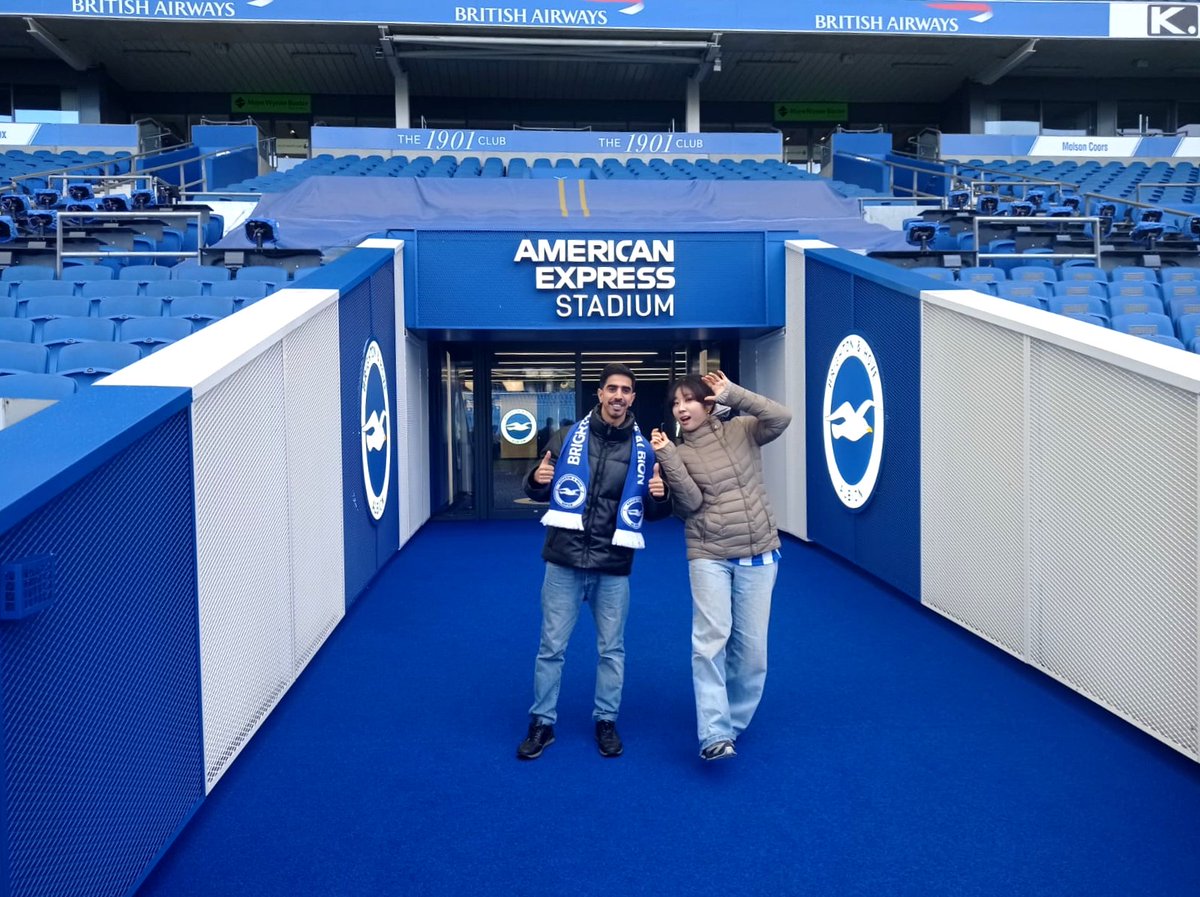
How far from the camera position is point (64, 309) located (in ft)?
24.3

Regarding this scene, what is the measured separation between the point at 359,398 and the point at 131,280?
9.84 feet

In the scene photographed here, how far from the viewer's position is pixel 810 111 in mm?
28703

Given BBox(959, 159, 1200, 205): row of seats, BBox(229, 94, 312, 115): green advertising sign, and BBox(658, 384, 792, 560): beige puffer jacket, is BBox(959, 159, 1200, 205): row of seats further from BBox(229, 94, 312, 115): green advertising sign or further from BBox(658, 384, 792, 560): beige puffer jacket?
BBox(229, 94, 312, 115): green advertising sign

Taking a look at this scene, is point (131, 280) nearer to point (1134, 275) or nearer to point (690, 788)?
point (690, 788)

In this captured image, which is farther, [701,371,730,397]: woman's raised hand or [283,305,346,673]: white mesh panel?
[283,305,346,673]: white mesh panel

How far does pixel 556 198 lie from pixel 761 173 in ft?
20.9

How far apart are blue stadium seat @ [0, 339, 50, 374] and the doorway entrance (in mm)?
5782

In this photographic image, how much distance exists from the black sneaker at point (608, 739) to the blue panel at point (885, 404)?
3022 millimetres

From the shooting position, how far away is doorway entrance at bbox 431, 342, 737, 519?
11.5m

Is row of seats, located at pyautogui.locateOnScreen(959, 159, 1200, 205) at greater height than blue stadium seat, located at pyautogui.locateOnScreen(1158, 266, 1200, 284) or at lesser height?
greater

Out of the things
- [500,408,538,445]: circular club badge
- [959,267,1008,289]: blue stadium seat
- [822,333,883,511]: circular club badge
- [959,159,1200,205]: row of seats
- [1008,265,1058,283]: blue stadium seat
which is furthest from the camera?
[959,159,1200,205]: row of seats

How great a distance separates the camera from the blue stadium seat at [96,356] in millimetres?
5836

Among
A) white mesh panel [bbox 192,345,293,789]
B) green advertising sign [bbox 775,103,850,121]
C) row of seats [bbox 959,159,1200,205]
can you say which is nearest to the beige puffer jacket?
white mesh panel [bbox 192,345,293,789]

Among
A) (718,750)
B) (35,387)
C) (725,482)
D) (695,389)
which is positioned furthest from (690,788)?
(35,387)
